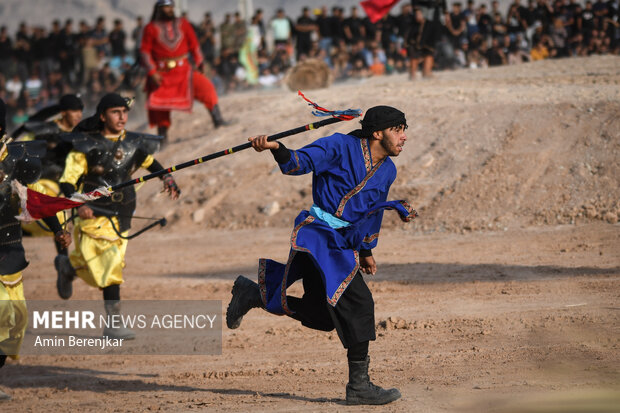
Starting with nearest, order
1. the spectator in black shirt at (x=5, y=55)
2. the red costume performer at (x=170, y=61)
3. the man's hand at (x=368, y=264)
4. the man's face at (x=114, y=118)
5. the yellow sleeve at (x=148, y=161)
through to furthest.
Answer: the man's hand at (x=368, y=264)
the man's face at (x=114, y=118)
the yellow sleeve at (x=148, y=161)
the red costume performer at (x=170, y=61)
the spectator in black shirt at (x=5, y=55)

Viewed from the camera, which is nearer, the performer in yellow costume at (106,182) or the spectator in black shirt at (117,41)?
the performer in yellow costume at (106,182)

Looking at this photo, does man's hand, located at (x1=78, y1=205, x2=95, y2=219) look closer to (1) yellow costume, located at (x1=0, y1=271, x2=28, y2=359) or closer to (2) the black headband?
(1) yellow costume, located at (x1=0, y1=271, x2=28, y2=359)

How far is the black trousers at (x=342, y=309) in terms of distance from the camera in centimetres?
522

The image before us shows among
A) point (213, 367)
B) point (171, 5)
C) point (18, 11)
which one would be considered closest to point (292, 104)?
point (171, 5)

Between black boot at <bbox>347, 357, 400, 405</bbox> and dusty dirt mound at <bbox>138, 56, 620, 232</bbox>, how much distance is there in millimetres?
5850

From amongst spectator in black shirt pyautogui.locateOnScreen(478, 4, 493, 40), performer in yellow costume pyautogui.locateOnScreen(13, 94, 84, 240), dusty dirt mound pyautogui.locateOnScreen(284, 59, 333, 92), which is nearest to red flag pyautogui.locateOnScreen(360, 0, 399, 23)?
dusty dirt mound pyautogui.locateOnScreen(284, 59, 333, 92)

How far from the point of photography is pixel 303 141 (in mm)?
13922

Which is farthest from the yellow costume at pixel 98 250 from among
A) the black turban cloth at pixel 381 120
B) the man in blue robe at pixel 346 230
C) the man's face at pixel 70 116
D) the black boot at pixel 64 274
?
the black turban cloth at pixel 381 120

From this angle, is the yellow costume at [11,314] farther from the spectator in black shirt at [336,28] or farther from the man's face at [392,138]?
the spectator in black shirt at [336,28]

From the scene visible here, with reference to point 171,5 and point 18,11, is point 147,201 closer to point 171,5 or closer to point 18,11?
point 171,5

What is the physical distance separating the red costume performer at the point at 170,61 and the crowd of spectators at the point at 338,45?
0.51m

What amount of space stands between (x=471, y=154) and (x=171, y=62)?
188 inches

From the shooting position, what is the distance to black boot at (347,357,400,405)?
5.24 metres

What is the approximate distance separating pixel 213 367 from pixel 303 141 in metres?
7.46
